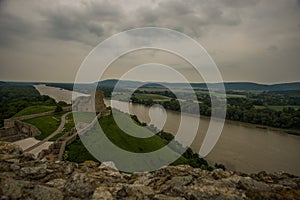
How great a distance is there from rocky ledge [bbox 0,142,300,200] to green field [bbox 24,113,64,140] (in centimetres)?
1506

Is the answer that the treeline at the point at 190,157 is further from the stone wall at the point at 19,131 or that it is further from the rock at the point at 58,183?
the rock at the point at 58,183

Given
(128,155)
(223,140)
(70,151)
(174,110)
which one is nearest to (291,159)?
(223,140)

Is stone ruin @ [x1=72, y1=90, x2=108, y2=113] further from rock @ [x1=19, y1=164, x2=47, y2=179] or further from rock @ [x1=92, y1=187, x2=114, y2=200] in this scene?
rock @ [x1=92, y1=187, x2=114, y2=200]

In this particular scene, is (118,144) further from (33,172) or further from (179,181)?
(179,181)

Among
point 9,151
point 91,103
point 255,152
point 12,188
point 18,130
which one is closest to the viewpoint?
point 12,188

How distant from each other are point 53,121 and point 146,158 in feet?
38.6

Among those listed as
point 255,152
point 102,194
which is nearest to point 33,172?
point 102,194

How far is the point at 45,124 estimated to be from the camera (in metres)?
21.8

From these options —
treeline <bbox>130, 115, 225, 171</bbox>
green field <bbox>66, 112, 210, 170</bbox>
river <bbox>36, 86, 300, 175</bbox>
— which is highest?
green field <bbox>66, 112, 210, 170</bbox>

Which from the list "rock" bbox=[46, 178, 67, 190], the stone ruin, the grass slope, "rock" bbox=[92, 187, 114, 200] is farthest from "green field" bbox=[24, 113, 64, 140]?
"rock" bbox=[92, 187, 114, 200]

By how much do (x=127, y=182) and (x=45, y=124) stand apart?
20211 mm

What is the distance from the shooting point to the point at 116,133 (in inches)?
842

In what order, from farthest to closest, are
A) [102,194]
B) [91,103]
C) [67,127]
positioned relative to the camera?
[91,103] → [67,127] → [102,194]

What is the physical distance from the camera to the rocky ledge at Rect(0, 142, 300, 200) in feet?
11.4
